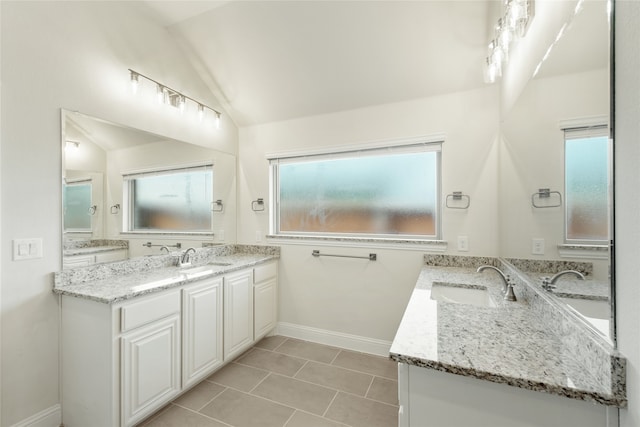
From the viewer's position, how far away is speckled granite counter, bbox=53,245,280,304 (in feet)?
5.48

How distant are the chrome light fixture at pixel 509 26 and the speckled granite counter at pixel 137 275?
96.6 inches

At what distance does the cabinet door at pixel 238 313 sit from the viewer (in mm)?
2375

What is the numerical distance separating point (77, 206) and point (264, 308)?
1.78 metres

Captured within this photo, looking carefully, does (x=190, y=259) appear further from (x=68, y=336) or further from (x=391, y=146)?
(x=391, y=146)

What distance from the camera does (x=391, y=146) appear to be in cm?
265

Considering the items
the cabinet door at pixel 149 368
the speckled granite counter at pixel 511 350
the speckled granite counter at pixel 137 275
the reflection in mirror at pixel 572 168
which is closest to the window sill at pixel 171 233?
the speckled granite counter at pixel 137 275

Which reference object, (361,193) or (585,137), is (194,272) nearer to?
(361,193)

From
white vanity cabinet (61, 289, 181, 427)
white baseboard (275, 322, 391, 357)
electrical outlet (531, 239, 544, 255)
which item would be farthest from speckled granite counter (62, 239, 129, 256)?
electrical outlet (531, 239, 544, 255)

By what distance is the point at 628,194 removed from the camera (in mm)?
723

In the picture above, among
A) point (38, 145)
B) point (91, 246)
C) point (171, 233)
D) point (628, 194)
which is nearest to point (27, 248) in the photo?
point (91, 246)

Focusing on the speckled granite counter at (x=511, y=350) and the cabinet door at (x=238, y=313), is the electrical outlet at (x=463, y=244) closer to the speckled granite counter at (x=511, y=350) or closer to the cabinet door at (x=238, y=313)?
the speckled granite counter at (x=511, y=350)

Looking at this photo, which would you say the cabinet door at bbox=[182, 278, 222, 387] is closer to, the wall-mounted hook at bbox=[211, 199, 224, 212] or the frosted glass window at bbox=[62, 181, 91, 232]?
the frosted glass window at bbox=[62, 181, 91, 232]

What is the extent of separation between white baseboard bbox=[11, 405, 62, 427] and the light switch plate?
3.07ft

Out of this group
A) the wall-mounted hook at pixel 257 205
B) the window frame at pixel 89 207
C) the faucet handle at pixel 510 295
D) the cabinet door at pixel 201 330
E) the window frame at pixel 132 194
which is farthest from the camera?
the wall-mounted hook at pixel 257 205
